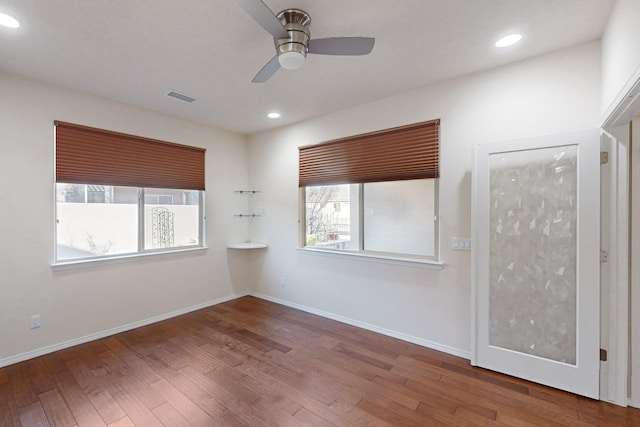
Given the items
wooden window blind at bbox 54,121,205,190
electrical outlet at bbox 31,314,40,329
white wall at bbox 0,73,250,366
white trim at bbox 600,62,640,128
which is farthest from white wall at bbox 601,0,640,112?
electrical outlet at bbox 31,314,40,329

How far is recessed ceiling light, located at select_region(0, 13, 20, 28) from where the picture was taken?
6.34ft

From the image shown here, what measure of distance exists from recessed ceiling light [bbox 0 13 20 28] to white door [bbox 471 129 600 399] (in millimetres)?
3687

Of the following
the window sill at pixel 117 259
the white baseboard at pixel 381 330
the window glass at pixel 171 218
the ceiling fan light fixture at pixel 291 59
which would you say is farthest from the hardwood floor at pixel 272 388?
the ceiling fan light fixture at pixel 291 59

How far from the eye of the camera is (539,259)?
93.4 inches

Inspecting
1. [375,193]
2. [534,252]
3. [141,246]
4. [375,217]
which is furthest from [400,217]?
[141,246]

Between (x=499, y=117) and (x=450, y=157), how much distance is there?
0.53 meters

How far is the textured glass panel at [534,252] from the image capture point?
2264 millimetres

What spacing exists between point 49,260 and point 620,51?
16.5 ft

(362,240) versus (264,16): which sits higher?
(264,16)

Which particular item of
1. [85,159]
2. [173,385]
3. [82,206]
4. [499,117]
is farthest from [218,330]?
[499,117]

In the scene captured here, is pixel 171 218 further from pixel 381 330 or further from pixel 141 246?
pixel 381 330

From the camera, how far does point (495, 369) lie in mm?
2533

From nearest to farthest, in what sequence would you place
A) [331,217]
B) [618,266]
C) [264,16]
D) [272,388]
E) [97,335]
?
[264,16] → [618,266] → [272,388] → [97,335] → [331,217]

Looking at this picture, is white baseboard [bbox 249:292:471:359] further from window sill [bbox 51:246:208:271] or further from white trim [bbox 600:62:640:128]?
white trim [bbox 600:62:640:128]
